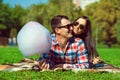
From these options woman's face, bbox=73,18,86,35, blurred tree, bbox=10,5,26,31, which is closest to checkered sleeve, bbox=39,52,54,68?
woman's face, bbox=73,18,86,35

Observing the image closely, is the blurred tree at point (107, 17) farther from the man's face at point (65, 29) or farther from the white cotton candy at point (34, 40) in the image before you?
Result: the white cotton candy at point (34, 40)

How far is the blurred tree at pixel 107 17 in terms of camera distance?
233 ft

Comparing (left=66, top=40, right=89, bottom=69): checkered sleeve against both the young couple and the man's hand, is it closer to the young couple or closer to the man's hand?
the young couple

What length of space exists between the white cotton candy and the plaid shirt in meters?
0.65

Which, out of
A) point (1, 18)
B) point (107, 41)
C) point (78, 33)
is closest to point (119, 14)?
point (107, 41)

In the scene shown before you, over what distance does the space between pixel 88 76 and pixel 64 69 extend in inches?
28.7

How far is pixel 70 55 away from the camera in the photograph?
868cm

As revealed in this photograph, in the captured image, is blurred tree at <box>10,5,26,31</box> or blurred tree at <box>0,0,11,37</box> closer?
blurred tree at <box>0,0,11,37</box>

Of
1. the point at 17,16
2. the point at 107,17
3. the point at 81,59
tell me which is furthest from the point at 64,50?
the point at 17,16

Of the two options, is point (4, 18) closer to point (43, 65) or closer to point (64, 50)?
point (64, 50)

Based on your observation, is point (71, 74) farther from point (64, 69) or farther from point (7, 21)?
point (7, 21)

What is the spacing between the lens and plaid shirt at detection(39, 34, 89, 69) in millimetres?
8516

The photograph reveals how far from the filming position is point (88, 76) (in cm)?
761

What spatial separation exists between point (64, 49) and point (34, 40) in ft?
3.56
